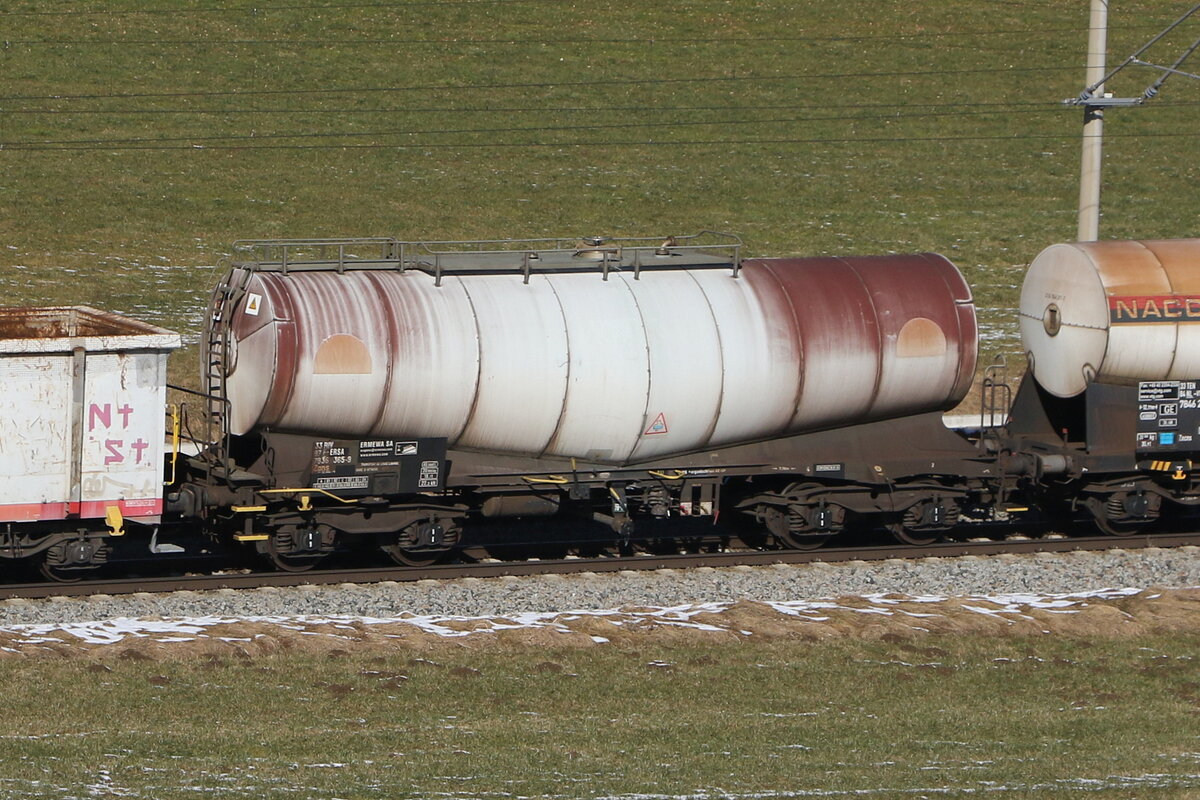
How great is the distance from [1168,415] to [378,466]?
33.4 feet

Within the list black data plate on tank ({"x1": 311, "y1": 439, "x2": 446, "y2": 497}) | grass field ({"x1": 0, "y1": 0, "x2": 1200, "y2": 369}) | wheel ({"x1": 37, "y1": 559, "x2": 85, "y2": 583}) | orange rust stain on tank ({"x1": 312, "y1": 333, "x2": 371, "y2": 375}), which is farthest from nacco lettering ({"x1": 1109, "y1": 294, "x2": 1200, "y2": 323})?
grass field ({"x1": 0, "y1": 0, "x2": 1200, "y2": 369})

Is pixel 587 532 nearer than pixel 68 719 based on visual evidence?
No

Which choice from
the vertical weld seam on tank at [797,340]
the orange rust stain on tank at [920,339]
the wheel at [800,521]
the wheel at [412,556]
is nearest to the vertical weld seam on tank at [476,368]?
the wheel at [412,556]

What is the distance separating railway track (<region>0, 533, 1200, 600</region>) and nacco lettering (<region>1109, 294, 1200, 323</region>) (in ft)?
9.80

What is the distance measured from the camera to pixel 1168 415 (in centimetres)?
2083

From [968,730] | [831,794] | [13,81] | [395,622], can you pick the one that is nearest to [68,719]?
[395,622]

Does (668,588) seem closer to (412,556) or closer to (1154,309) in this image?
(412,556)

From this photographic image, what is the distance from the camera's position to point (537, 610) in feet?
58.3

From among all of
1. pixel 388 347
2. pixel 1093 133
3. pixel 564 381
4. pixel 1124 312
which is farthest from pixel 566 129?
pixel 388 347

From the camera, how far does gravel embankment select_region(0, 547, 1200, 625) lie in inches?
691

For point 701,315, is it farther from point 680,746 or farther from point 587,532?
point 680,746

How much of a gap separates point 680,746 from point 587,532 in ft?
29.4

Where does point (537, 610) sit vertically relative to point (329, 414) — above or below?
below

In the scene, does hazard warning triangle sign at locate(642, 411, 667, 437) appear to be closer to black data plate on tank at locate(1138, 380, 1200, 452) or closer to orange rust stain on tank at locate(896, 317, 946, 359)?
orange rust stain on tank at locate(896, 317, 946, 359)
